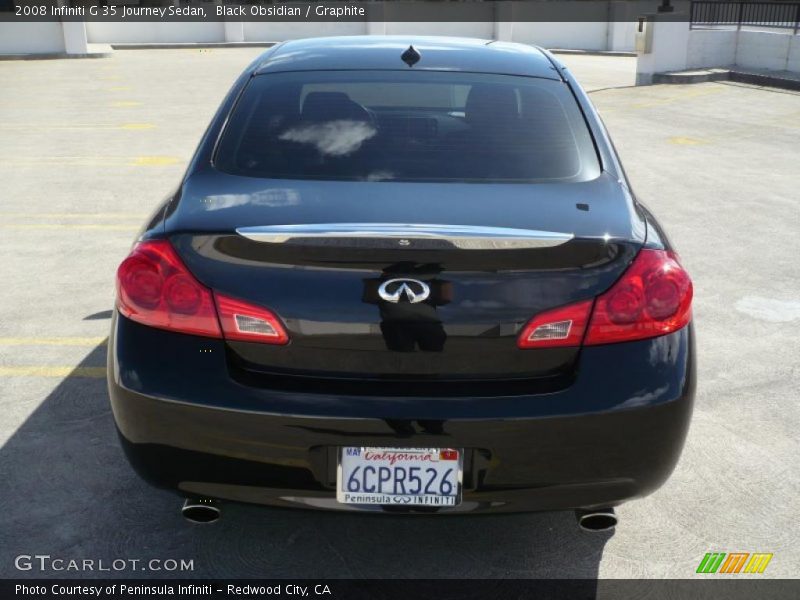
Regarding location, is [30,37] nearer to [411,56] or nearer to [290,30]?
[290,30]

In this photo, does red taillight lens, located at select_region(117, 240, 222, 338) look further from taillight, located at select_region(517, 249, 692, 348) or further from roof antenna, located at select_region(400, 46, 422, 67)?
roof antenna, located at select_region(400, 46, 422, 67)

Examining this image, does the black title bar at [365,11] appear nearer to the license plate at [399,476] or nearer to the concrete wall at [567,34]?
the concrete wall at [567,34]

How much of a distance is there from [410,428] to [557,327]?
50cm

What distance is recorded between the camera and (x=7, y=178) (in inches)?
402

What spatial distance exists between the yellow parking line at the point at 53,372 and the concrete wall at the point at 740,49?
18.7 metres

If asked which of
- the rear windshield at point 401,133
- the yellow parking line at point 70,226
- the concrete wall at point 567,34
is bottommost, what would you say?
the concrete wall at point 567,34

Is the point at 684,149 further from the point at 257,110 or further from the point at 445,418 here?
the point at 445,418

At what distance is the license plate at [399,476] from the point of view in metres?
2.70

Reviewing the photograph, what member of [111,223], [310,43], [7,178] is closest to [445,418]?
[310,43]

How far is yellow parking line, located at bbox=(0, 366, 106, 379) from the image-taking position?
4.85m

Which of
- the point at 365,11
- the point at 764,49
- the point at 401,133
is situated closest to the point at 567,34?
the point at 365,11

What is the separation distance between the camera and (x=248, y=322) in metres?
2.73

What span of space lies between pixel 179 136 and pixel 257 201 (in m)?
11.3

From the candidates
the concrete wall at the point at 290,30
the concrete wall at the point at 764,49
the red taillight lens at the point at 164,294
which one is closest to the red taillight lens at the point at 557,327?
the red taillight lens at the point at 164,294
